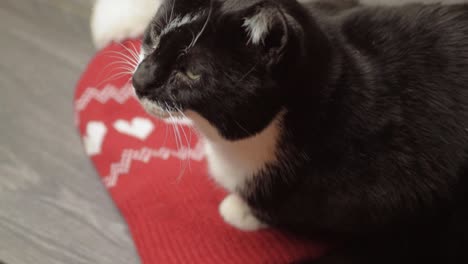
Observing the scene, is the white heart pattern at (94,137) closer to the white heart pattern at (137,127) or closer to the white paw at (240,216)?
the white heart pattern at (137,127)

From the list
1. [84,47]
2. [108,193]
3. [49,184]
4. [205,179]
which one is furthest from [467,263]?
[84,47]

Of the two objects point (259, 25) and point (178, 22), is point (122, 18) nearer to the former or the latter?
point (178, 22)

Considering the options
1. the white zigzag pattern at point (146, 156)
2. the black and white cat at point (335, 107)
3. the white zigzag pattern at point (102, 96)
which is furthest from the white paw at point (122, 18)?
the black and white cat at point (335, 107)

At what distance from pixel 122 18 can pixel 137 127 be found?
9.4 inches

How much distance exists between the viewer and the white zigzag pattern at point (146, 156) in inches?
40.3

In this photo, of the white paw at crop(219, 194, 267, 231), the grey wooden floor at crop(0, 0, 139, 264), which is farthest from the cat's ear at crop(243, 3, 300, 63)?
the grey wooden floor at crop(0, 0, 139, 264)

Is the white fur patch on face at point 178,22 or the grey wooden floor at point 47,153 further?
the grey wooden floor at point 47,153

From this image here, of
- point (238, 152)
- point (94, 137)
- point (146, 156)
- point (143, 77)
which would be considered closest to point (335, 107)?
point (238, 152)

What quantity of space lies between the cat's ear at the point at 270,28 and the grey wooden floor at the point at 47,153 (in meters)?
0.52

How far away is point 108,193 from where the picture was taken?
3.32 ft

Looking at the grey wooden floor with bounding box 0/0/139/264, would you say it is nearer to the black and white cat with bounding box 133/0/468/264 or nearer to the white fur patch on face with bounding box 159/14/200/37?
the black and white cat with bounding box 133/0/468/264

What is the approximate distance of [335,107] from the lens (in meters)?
0.71

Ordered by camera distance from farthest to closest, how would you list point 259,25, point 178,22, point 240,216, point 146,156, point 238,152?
point 146,156, point 240,216, point 238,152, point 178,22, point 259,25

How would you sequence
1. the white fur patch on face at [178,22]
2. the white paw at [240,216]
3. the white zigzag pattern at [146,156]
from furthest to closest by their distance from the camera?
the white zigzag pattern at [146,156]
the white paw at [240,216]
the white fur patch on face at [178,22]
